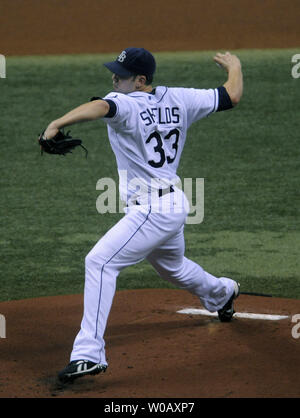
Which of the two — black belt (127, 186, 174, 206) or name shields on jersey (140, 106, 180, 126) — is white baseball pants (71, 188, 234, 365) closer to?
black belt (127, 186, 174, 206)

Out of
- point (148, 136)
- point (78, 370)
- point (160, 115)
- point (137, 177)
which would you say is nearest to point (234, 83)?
point (160, 115)

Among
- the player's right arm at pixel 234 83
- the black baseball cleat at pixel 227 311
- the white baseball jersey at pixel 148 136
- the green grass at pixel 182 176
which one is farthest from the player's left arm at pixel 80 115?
the green grass at pixel 182 176

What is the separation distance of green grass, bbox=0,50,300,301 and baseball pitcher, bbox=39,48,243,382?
177 centimetres

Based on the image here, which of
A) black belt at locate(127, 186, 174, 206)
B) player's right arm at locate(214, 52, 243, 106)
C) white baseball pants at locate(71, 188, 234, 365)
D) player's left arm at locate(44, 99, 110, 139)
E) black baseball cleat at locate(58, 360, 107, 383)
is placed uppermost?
player's right arm at locate(214, 52, 243, 106)

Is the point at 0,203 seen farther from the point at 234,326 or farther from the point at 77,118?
the point at 77,118

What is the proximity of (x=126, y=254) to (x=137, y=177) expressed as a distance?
0.44 m

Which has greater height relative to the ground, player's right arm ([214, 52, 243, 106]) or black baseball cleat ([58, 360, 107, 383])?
player's right arm ([214, 52, 243, 106])

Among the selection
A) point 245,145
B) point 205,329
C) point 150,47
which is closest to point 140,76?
point 205,329

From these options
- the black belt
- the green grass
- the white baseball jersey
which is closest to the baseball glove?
the white baseball jersey

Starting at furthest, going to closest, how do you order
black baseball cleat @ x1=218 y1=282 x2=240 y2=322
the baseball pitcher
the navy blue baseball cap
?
black baseball cleat @ x1=218 y1=282 x2=240 y2=322 → the navy blue baseball cap → the baseball pitcher

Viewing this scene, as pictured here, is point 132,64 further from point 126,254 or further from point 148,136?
point 126,254

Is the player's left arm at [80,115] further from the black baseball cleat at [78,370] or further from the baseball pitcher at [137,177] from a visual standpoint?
the black baseball cleat at [78,370]

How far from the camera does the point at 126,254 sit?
14.4ft

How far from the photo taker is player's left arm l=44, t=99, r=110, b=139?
4.03 metres
